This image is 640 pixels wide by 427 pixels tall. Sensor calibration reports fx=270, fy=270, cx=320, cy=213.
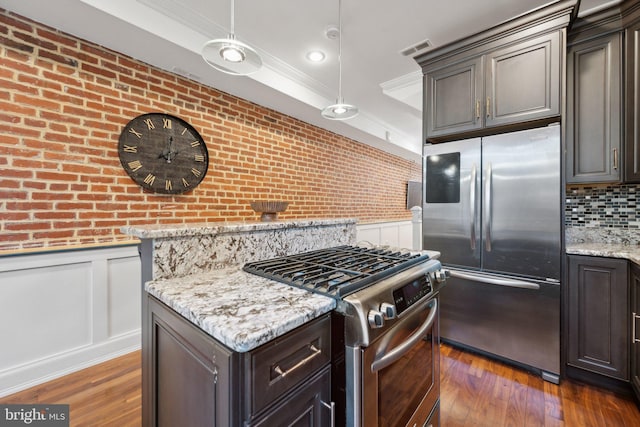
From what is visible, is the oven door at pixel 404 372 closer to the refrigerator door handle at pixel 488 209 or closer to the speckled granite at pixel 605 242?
the refrigerator door handle at pixel 488 209

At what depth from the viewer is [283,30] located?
227 centimetres

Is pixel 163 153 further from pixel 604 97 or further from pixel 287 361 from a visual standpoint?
pixel 604 97

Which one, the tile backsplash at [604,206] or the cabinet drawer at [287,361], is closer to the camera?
the cabinet drawer at [287,361]

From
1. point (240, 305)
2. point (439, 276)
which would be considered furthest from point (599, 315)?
point (240, 305)

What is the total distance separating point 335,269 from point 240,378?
0.56m

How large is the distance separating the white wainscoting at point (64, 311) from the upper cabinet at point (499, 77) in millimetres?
2877

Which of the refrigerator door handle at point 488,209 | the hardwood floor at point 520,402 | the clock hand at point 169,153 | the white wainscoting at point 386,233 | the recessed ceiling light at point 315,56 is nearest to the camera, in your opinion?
the hardwood floor at point 520,402

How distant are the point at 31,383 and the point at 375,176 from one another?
4835 millimetres

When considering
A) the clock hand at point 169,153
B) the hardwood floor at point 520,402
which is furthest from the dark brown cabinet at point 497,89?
the clock hand at point 169,153

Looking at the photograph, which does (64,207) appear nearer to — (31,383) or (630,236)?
(31,383)

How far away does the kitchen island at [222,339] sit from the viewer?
2.18ft

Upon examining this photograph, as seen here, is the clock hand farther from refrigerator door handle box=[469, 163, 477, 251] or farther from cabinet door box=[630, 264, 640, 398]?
cabinet door box=[630, 264, 640, 398]

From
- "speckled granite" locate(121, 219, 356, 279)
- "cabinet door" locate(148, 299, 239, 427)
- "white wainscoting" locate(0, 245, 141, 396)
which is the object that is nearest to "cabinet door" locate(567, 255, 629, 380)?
"speckled granite" locate(121, 219, 356, 279)

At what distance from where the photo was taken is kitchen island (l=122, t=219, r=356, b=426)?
0.67 meters
